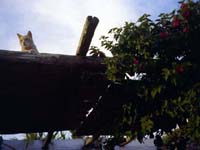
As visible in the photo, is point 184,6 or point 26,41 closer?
point 184,6

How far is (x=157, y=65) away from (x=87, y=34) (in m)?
1.20

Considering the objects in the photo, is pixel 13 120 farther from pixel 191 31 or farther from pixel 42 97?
pixel 191 31

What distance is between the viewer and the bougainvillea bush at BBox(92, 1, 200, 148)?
5594 millimetres

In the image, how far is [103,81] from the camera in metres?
6.38

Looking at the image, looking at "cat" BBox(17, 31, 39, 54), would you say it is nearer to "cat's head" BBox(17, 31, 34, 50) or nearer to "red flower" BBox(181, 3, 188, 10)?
"cat's head" BBox(17, 31, 34, 50)

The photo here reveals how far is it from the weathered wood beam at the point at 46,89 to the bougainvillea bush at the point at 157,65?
→ 522 millimetres

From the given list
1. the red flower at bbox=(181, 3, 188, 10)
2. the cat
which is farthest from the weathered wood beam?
the red flower at bbox=(181, 3, 188, 10)

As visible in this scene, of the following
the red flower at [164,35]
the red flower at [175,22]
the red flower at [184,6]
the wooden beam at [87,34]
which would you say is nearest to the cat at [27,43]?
the wooden beam at [87,34]

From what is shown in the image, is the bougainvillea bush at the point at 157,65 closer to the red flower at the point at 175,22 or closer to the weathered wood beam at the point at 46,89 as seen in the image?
the red flower at the point at 175,22

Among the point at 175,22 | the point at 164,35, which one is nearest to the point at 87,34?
the point at 164,35

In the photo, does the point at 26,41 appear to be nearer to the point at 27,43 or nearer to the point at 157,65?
the point at 27,43

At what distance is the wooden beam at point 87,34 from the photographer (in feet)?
17.7

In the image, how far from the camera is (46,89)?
6379 millimetres

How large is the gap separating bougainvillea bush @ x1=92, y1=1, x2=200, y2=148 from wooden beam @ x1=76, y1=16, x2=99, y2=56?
0.45m
